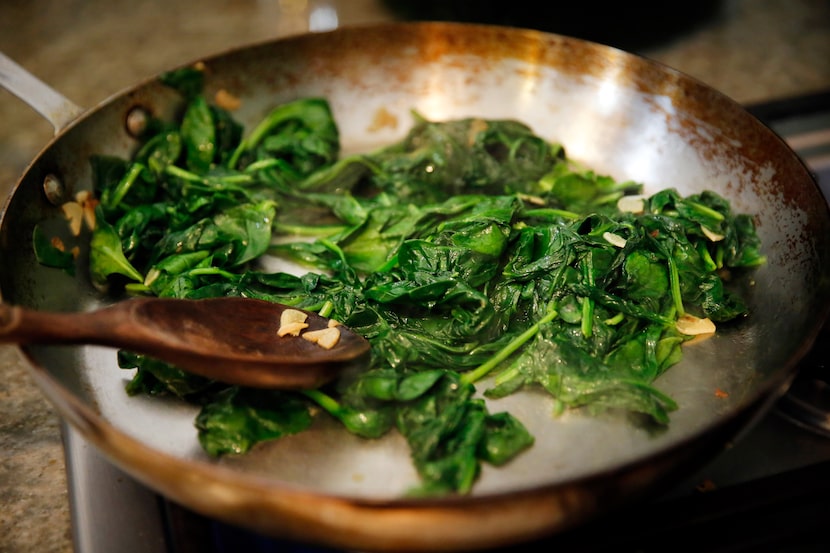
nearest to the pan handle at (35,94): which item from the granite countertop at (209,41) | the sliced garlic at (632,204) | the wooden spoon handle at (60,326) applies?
the granite countertop at (209,41)

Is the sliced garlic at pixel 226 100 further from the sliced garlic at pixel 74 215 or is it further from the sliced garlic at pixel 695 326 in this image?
the sliced garlic at pixel 695 326

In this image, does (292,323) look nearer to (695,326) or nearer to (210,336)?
(210,336)

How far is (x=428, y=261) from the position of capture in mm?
1882

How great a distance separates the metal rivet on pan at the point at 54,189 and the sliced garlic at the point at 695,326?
70.7 inches

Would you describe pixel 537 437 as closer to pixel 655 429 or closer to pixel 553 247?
pixel 655 429

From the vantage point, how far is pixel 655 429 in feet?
5.16

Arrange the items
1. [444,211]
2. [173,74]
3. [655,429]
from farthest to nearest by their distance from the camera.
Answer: [173,74]
[444,211]
[655,429]

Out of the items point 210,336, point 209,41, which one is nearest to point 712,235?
point 210,336

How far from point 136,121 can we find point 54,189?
419 mm

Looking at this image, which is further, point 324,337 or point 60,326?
point 324,337

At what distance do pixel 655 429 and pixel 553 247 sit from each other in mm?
569

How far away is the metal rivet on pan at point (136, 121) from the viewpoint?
2178mm

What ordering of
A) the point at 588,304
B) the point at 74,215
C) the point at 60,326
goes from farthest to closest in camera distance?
the point at 74,215 < the point at 588,304 < the point at 60,326

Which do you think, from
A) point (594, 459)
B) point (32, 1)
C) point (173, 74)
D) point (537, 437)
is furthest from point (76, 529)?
point (32, 1)
